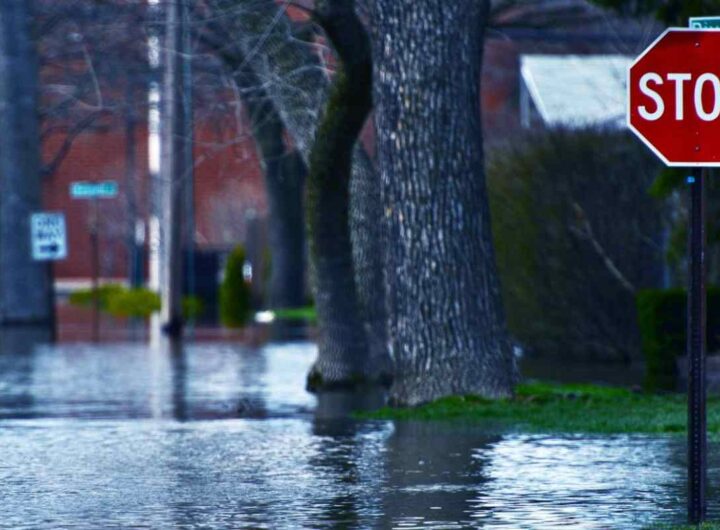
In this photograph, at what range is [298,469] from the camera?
14.1 metres

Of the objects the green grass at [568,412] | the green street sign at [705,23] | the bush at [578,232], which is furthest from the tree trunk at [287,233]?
the green street sign at [705,23]

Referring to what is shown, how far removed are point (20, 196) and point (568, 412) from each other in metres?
24.5

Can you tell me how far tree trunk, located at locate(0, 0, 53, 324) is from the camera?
40469mm

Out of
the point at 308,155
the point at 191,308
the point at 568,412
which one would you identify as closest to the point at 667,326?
the point at 308,155

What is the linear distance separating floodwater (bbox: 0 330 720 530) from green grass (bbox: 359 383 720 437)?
49cm

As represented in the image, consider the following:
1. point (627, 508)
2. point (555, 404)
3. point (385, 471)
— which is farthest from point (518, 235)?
point (627, 508)

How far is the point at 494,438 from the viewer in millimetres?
15977

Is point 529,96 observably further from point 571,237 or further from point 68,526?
point 68,526

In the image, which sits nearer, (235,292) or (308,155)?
(308,155)

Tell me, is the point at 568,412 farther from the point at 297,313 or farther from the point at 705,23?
the point at 297,313

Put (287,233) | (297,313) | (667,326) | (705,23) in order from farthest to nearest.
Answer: (287,233) → (297,313) → (667,326) → (705,23)

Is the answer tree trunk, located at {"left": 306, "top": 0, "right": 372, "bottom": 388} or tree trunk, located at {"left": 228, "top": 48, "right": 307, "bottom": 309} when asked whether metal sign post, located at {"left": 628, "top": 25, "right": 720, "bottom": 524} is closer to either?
tree trunk, located at {"left": 306, "top": 0, "right": 372, "bottom": 388}

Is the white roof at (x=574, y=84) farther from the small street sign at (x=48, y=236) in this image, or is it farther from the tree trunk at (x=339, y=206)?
the tree trunk at (x=339, y=206)

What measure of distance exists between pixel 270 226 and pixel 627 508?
36.6 metres
